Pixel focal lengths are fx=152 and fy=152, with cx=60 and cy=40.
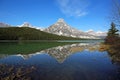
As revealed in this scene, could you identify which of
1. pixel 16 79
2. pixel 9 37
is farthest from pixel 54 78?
pixel 9 37

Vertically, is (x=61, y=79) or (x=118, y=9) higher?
(x=118, y=9)

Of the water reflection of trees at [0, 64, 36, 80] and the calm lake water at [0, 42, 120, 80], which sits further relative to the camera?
the calm lake water at [0, 42, 120, 80]

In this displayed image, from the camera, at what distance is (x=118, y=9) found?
3650 cm

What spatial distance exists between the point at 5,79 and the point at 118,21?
31.8 metres

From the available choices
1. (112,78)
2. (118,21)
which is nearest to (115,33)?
(118,21)

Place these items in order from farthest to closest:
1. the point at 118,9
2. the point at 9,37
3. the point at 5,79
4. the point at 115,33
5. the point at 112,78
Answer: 1. the point at 9,37
2. the point at 115,33
3. the point at 118,9
4. the point at 112,78
5. the point at 5,79

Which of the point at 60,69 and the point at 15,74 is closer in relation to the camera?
the point at 15,74

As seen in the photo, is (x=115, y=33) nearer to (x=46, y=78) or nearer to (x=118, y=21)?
(x=118, y=21)

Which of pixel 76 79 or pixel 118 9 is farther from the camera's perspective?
pixel 118 9

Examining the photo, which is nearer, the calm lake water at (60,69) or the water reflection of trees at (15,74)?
the water reflection of trees at (15,74)

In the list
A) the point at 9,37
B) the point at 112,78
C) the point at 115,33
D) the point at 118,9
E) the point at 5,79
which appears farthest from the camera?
the point at 9,37

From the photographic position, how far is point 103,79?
12.3 m

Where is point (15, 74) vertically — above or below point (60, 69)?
above

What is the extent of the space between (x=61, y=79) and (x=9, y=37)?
17968 centimetres
